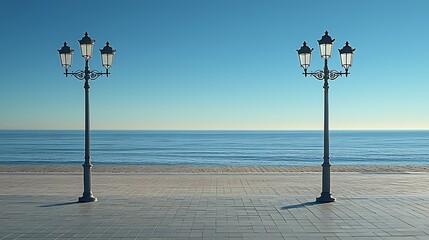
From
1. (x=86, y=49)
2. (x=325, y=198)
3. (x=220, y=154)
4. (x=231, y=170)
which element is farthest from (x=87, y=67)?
(x=220, y=154)

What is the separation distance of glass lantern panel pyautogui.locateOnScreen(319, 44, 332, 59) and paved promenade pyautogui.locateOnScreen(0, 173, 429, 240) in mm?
4328

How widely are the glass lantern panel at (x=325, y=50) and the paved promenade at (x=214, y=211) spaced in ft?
14.2

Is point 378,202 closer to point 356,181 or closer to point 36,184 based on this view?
point 356,181

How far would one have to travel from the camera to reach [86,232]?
10578 millimetres

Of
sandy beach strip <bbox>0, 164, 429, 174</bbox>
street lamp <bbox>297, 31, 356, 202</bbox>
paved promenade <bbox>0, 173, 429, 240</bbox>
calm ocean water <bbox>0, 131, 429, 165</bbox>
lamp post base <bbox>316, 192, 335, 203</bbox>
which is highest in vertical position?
street lamp <bbox>297, 31, 356, 202</bbox>

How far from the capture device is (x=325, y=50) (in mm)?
14812

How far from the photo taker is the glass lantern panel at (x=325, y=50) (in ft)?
48.5

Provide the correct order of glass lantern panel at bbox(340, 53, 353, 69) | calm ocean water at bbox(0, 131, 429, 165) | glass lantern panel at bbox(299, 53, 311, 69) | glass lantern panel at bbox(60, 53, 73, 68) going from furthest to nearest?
calm ocean water at bbox(0, 131, 429, 165)
glass lantern panel at bbox(299, 53, 311, 69)
glass lantern panel at bbox(60, 53, 73, 68)
glass lantern panel at bbox(340, 53, 353, 69)

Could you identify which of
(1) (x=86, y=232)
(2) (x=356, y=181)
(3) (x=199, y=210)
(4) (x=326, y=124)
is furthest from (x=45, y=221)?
(2) (x=356, y=181)

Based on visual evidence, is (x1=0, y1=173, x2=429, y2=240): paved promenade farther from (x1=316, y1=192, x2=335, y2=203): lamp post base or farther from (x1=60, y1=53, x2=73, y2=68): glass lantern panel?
(x1=60, y1=53, x2=73, y2=68): glass lantern panel

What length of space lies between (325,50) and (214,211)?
5.73 m

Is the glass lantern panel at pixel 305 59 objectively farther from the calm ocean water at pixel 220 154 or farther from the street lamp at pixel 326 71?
the calm ocean water at pixel 220 154

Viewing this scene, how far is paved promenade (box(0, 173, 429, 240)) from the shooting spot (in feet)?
34.6

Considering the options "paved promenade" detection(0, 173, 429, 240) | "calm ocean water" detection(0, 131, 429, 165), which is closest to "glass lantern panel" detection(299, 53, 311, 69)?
"paved promenade" detection(0, 173, 429, 240)
